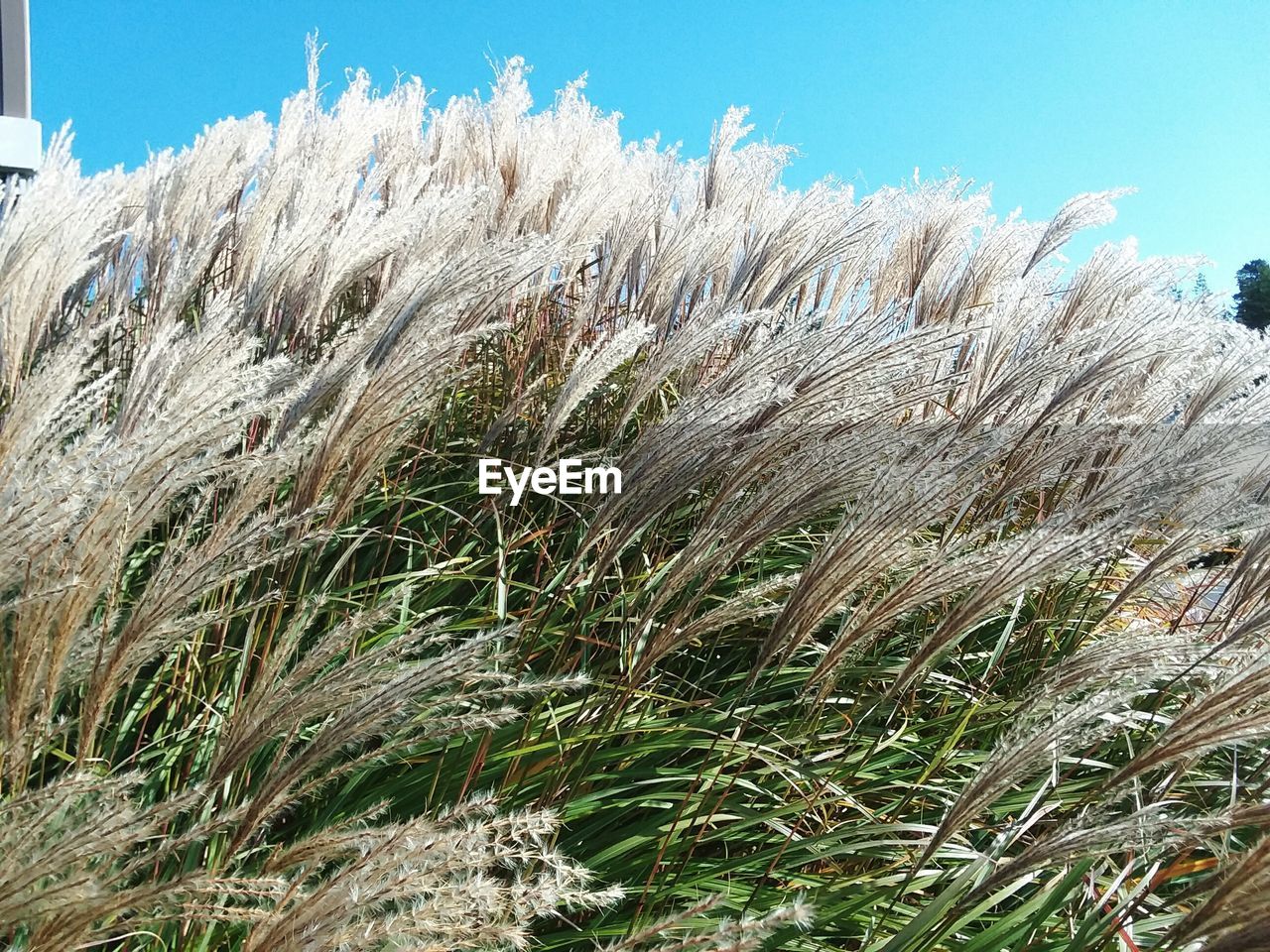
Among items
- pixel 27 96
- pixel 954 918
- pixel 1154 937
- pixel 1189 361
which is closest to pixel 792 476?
pixel 954 918

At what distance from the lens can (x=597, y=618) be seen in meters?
2.03

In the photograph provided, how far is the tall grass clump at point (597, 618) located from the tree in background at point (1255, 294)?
35831 mm

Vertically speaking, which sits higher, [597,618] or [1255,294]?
[1255,294]

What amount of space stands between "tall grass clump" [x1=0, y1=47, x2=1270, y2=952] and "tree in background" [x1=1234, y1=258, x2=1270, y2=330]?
118 feet

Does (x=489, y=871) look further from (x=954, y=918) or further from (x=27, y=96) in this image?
(x=27, y=96)

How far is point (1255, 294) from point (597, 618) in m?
39.2

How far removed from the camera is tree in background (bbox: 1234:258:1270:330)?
3294 cm

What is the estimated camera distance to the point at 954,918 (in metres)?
1.21

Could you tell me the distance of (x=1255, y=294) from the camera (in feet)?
110

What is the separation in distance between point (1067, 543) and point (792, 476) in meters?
0.37

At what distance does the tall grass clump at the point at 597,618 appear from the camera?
3.35 ft

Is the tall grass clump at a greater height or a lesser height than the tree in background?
lesser

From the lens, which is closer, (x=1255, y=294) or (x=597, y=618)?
(x=597, y=618)

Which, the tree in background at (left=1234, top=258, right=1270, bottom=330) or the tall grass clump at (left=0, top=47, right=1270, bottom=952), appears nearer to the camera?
the tall grass clump at (left=0, top=47, right=1270, bottom=952)
